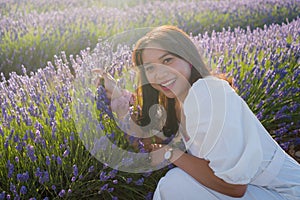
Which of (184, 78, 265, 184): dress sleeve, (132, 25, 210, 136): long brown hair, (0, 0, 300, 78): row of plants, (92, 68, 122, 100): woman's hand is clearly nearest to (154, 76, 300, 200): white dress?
(184, 78, 265, 184): dress sleeve

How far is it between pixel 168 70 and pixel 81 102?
57 cm

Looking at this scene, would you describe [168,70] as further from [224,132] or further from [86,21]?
[86,21]

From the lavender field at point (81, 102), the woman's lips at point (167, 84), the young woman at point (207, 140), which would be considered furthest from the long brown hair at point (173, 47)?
the lavender field at point (81, 102)

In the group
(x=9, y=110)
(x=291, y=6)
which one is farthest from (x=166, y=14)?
(x=9, y=110)

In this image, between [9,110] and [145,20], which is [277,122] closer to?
[9,110]

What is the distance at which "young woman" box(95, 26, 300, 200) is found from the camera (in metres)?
1.81

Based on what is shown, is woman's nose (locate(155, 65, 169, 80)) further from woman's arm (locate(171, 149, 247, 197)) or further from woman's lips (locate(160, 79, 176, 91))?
woman's arm (locate(171, 149, 247, 197))

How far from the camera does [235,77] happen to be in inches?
123

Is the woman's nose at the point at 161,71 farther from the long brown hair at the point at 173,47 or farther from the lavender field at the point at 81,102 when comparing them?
the lavender field at the point at 81,102

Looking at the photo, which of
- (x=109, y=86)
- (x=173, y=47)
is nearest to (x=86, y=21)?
(x=109, y=86)

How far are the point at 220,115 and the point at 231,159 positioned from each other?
0.20 meters

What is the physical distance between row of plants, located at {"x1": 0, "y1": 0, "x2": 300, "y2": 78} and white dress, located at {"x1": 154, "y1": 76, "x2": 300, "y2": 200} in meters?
2.98

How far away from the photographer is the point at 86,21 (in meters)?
5.80

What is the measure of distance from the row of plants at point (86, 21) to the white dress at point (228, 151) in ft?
9.78
